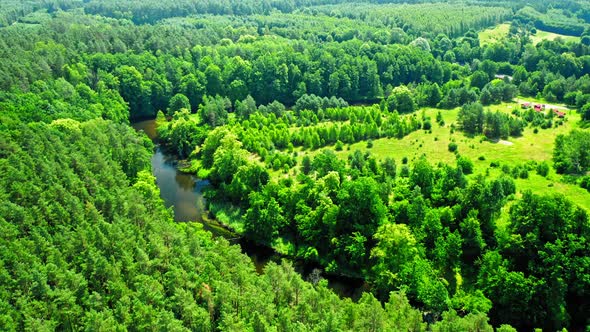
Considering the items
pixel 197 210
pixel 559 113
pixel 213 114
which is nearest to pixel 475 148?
pixel 559 113

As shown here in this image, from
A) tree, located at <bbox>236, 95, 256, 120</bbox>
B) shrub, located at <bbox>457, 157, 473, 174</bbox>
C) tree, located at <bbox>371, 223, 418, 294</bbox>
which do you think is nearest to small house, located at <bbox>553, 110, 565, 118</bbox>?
shrub, located at <bbox>457, 157, 473, 174</bbox>

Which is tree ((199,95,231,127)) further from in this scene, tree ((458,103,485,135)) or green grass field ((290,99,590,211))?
tree ((458,103,485,135))

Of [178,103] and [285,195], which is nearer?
[285,195]

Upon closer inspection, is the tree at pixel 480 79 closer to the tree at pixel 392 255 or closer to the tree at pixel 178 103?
the tree at pixel 178 103

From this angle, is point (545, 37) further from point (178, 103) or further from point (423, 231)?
point (423, 231)

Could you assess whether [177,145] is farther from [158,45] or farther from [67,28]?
[67,28]

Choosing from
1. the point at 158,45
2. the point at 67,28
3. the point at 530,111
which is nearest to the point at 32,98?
the point at 158,45
